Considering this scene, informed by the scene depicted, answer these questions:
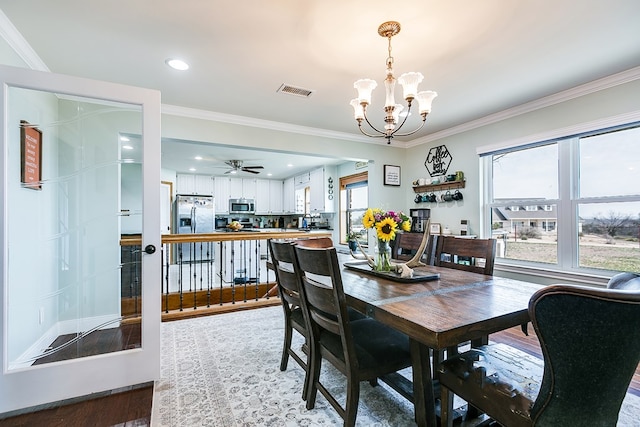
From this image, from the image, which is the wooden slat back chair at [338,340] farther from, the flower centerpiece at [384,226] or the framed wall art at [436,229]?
the framed wall art at [436,229]

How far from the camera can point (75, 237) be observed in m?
2.27

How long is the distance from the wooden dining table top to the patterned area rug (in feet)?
2.35

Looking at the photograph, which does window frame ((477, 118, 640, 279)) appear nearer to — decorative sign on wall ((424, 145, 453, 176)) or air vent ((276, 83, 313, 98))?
decorative sign on wall ((424, 145, 453, 176))

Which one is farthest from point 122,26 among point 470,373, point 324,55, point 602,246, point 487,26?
point 602,246

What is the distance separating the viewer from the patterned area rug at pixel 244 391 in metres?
1.62

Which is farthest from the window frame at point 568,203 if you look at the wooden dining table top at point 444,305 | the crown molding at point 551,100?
the wooden dining table top at point 444,305

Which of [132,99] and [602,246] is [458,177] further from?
[132,99]

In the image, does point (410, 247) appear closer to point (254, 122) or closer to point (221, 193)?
point (254, 122)

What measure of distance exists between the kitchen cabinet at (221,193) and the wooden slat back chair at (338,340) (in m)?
6.87

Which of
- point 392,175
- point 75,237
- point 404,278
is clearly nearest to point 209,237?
point 75,237

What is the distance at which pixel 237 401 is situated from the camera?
178cm

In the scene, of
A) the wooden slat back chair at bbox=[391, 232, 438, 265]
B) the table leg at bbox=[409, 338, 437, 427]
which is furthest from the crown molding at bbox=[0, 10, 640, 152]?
the table leg at bbox=[409, 338, 437, 427]

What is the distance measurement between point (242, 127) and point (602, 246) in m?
4.14

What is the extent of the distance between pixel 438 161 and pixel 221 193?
225 inches
